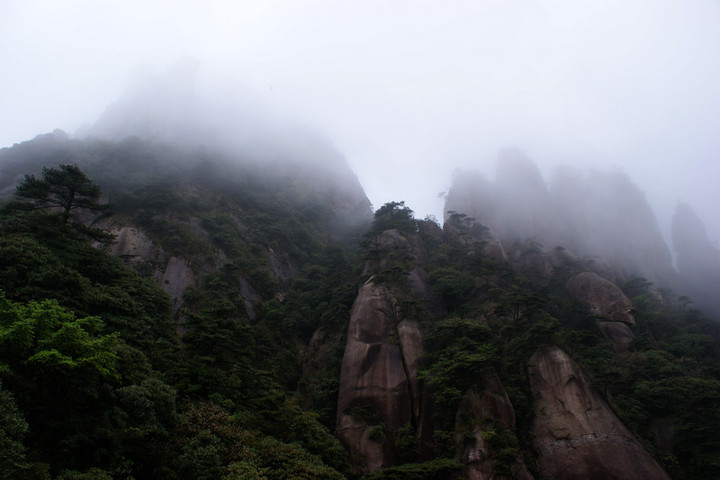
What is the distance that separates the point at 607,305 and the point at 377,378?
2785cm

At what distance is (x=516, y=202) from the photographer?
62.5m

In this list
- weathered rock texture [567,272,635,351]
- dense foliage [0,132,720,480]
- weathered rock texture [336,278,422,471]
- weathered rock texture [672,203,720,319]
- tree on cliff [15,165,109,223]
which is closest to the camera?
dense foliage [0,132,720,480]

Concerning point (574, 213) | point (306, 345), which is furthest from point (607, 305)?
point (306, 345)

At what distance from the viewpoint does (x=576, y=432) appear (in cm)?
2178

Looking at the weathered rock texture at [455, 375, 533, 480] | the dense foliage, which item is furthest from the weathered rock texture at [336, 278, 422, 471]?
the weathered rock texture at [455, 375, 533, 480]

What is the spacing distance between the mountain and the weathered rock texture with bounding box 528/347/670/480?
11 cm

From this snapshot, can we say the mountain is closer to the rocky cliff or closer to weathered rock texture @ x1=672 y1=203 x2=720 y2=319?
the rocky cliff

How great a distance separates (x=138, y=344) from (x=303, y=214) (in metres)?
37.3

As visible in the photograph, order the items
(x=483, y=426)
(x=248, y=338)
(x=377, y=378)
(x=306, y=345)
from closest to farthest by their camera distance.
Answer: (x=483, y=426) → (x=248, y=338) → (x=377, y=378) → (x=306, y=345)

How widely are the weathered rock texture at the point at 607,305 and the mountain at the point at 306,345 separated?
225mm

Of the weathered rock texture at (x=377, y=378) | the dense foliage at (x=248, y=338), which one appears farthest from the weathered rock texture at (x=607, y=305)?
the weathered rock texture at (x=377, y=378)

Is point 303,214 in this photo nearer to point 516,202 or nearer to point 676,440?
point 516,202

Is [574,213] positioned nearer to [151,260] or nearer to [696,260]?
[696,260]

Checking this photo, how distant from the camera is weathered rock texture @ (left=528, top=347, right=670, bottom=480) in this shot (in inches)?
790
